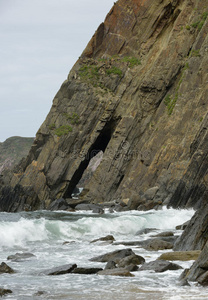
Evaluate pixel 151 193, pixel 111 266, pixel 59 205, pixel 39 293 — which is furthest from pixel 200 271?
pixel 59 205

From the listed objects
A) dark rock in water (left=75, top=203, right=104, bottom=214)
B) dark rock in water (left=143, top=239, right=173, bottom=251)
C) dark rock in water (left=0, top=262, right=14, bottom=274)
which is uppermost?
dark rock in water (left=143, top=239, right=173, bottom=251)

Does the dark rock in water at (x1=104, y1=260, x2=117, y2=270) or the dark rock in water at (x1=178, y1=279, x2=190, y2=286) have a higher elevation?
the dark rock in water at (x1=178, y1=279, x2=190, y2=286)

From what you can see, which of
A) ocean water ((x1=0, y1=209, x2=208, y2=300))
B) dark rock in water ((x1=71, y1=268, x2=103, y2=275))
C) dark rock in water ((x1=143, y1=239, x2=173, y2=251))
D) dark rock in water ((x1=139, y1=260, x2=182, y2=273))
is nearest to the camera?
ocean water ((x1=0, y1=209, x2=208, y2=300))

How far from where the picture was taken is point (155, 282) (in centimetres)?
1037

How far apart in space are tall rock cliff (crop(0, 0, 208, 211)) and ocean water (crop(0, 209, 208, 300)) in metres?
12.4

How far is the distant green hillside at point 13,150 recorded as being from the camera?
146375 millimetres

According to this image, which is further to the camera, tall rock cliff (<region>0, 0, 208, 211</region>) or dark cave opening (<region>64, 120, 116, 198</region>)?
dark cave opening (<region>64, 120, 116, 198</region>)

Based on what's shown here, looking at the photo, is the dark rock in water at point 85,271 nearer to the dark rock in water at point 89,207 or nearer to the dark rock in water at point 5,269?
the dark rock in water at point 5,269

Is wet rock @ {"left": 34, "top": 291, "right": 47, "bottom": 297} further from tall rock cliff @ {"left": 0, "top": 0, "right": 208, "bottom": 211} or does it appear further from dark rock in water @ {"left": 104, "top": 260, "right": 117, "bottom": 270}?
tall rock cliff @ {"left": 0, "top": 0, "right": 208, "bottom": 211}

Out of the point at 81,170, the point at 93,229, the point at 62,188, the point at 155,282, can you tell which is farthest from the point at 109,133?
the point at 155,282

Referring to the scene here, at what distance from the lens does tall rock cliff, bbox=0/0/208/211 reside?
39.4m

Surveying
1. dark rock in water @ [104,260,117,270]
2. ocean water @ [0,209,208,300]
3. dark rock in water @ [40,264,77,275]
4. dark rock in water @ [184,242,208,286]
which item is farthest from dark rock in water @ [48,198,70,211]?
dark rock in water @ [184,242,208,286]

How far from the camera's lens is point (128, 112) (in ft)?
155

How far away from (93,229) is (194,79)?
73.5ft
